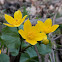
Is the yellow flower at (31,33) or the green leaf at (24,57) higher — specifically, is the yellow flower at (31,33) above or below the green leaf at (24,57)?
above

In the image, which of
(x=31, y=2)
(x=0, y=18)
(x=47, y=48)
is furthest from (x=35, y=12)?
(x=47, y=48)

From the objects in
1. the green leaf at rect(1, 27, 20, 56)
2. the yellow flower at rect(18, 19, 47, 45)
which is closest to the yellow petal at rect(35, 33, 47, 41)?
the yellow flower at rect(18, 19, 47, 45)

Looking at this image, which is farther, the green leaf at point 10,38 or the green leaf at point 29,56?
the green leaf at point 29,56

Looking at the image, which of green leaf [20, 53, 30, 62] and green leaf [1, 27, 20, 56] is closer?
green leaf [1, 27, 20, 56]

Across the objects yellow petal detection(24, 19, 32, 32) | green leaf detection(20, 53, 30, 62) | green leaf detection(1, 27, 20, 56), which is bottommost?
green leaf detection(20, 53, 30, 62)

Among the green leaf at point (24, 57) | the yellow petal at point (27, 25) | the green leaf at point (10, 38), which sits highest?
the yellow petal at point (27, 25)

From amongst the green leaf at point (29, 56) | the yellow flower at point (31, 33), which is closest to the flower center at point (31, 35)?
the yellow flower at point (31, 33)

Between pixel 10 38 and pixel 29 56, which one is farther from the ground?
pixel 10 38

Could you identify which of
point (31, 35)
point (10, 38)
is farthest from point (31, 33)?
point (10, 38)

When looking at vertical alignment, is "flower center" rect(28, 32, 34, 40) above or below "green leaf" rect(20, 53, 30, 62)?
above

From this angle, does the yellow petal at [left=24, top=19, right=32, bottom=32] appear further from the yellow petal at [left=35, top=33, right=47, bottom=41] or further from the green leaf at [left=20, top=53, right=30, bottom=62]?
the green leaf at [left=20, top=53, right=30, bottom=62]

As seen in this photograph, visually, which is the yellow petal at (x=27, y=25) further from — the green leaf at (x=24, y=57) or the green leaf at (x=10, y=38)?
the green leaf at (x=24, y=57)

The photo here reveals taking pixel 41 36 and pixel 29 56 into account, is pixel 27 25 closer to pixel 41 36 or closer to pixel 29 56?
pixel 41 36
